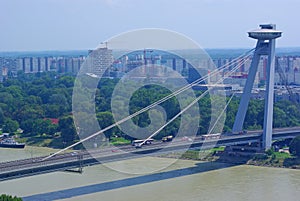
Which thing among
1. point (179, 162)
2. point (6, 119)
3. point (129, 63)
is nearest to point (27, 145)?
point (6, 119)

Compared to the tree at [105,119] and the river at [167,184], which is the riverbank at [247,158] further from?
the tree at [105,119]

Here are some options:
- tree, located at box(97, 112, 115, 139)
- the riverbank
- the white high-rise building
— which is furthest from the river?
the white high-rise building

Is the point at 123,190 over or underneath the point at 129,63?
underneath

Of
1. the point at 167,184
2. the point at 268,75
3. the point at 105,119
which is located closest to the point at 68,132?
the point at 105,119

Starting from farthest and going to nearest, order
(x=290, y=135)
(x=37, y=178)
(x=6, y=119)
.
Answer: (x=6, y=119) → (x=290, y=135) → (x=37, y=178)

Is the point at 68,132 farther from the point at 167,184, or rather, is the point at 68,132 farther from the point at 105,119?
the point at 167,184

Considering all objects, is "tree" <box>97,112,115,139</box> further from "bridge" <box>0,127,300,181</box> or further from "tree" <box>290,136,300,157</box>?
"tree" <box>290,136,300,157</box>

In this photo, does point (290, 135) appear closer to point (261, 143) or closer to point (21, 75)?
point (261, 143)

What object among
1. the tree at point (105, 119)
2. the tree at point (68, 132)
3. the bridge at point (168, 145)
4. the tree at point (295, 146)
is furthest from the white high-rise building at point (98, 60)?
the tree at point (295, 146)
